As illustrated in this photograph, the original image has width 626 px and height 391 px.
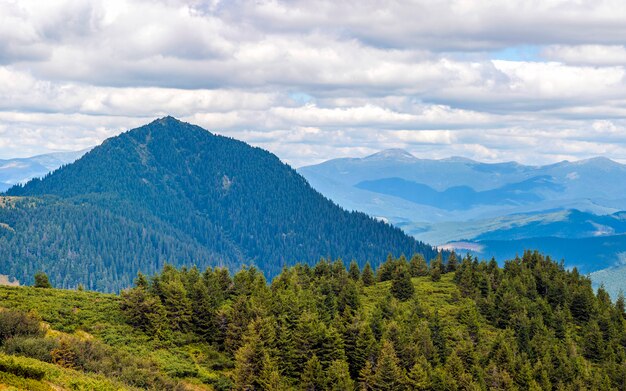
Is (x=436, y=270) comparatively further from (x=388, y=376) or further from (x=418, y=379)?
(x=388, y=376)

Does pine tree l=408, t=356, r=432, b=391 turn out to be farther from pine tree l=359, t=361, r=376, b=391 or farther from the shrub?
the shrub

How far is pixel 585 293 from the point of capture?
11025 centimetres

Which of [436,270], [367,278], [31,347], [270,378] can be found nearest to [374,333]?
[270,378]

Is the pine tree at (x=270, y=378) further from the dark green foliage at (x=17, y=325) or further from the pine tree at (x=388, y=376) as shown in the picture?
the dark green foliage at (x=17, y=325)

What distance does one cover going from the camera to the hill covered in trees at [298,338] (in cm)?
6359

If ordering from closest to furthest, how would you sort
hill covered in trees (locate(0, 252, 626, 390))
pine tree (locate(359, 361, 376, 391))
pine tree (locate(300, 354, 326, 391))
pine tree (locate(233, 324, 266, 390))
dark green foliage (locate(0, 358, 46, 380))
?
dark green foliage (locate(0, 358, 46, 380)), hill covered in trees (locate(0, 252, 626, 390)), pine tree (locate(233, 324, 266, 390)), pine tree (locate(300, 354, 326, 391)), pine tree (locate(359, 361, 376, 391))

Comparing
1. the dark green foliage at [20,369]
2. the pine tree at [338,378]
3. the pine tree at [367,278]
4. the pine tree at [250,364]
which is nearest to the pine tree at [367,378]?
the pine tree at [338,378]

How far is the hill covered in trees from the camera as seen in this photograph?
209 ft

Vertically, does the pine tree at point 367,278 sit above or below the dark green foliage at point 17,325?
above

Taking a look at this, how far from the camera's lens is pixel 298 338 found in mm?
75312

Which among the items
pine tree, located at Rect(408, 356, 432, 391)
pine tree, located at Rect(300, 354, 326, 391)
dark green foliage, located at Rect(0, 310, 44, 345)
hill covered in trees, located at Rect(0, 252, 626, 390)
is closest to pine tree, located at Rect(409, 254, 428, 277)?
hill covered in trees, located at Rect(0, 252, 626, 390)

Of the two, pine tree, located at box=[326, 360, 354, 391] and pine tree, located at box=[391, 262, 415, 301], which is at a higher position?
pine tree, located at box=[391, 262, 415, 301]

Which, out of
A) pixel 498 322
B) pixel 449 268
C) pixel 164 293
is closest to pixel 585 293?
pixel 498 322

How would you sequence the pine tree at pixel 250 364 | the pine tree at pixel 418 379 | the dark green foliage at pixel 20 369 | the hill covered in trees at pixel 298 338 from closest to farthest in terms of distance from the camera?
the dark green foliage at pixel 20 369 < the hill covered in trees at pixel 298 338 < the pine tree at pixel 250 364 < the pine tree at pixel 418 379
